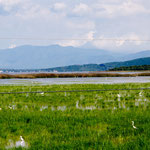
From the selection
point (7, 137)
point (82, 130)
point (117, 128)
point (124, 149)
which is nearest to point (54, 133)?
point (82, 130)

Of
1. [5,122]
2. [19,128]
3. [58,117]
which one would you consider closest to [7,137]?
[19,128]

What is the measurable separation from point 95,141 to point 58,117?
12.6ft

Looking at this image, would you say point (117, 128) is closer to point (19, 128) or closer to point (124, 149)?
point (124, 149)

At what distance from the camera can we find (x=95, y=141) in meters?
8.01

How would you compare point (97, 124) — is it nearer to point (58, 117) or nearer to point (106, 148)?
point (58, 117)

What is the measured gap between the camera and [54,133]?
917 centimetres

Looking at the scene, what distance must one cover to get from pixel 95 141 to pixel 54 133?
172 centimetres

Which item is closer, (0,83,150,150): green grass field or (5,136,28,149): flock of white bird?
(0,83,150,150): green grass field

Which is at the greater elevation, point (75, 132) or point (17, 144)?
point (75, 132)

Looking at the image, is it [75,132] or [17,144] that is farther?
[75,132]

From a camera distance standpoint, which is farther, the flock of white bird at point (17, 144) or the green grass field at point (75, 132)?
the flock of white bird at point (17, 144)

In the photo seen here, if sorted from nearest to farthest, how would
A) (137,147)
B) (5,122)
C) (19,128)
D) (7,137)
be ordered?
(137,147) → (7,137) → (19,128) → (5,122)

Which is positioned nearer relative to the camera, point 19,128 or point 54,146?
point 54,146

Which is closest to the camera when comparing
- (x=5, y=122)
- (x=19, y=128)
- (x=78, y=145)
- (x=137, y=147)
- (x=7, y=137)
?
(x=137, y=147)
